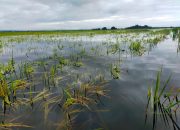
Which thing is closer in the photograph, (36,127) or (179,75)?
(36,127)

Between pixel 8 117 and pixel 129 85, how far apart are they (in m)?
4.37

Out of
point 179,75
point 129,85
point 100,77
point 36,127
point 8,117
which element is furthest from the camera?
point 179,75

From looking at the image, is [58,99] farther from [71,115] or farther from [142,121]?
[142,121]

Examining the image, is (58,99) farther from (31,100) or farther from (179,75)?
(179,75)

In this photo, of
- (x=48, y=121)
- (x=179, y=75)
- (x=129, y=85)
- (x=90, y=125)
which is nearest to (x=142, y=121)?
(x=90, y=125)

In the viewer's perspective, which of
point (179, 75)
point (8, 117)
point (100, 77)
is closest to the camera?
point (8, 117)

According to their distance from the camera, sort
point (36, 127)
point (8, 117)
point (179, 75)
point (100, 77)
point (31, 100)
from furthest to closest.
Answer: point (179, 75) → point (100, 77) → point (31, 100) → point (8, 117) → point (36, 127)

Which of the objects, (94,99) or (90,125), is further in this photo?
(94,99)

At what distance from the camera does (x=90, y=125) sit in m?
4.83

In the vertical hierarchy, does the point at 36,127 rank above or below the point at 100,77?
below

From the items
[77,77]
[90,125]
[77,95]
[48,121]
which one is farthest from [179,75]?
[48,121]

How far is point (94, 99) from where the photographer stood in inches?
246

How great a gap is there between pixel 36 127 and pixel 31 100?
1315 millimetres

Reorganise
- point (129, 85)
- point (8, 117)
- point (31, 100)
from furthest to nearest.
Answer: point (129, 85) < point (31, 100) < point (8, 117)
